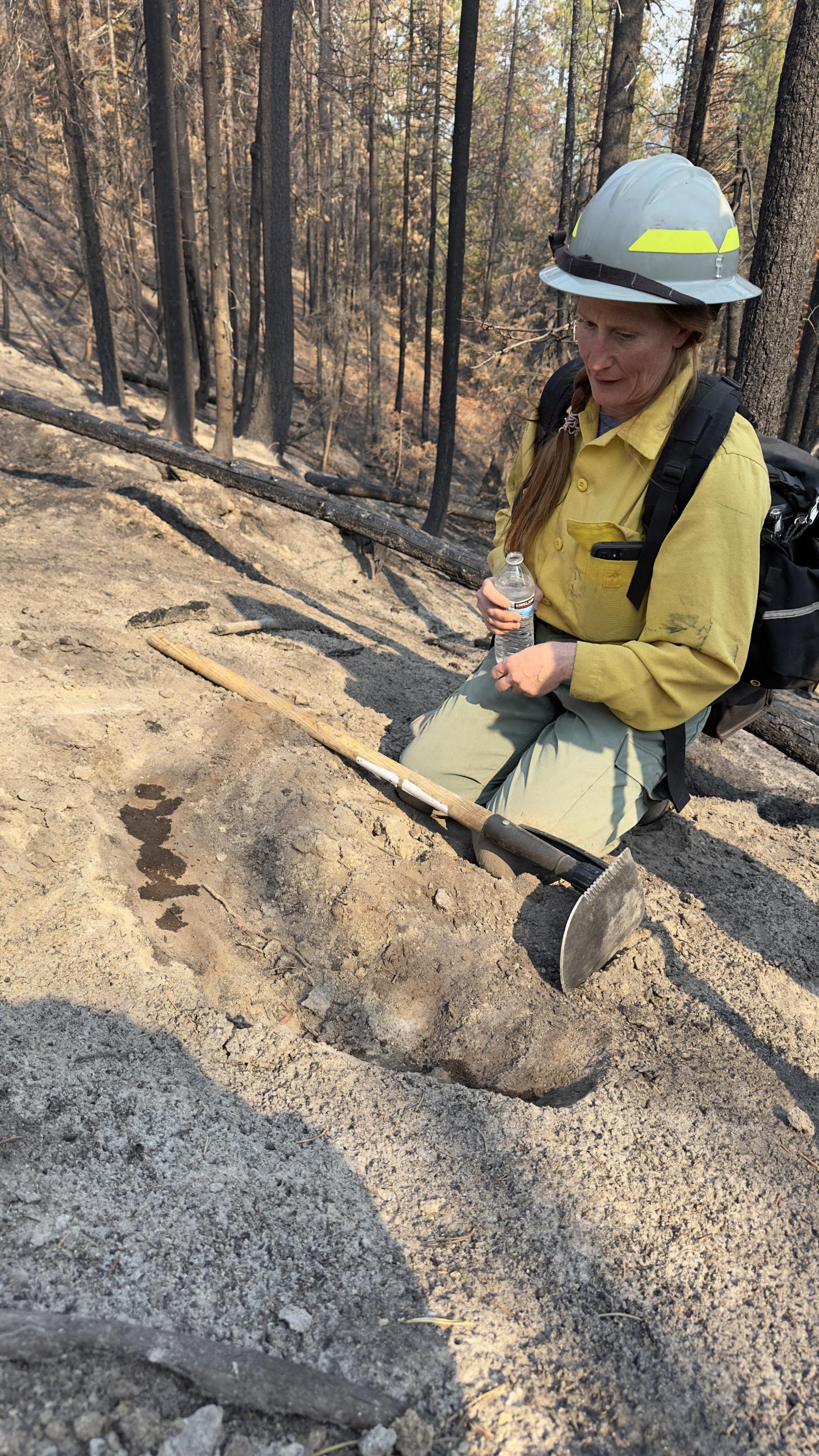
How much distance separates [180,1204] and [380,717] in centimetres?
274

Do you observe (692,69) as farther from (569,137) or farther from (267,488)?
(267,488)

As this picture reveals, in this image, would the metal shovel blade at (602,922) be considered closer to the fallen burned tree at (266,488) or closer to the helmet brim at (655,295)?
the helmet brim at (655,295)

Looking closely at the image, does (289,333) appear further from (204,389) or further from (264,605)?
(264,605)

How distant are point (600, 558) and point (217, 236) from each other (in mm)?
10121

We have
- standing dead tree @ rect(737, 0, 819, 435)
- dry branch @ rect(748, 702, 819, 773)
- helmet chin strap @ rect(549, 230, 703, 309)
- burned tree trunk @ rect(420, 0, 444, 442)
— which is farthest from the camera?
burned tree trunk @ rect(420, 0, 444, 442)

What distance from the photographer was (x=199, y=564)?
6.18 m

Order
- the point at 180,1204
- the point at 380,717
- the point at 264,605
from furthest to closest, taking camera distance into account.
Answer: the point at 264,605, the point at 380,717, the point at 180,1204

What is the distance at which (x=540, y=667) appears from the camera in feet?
9.48

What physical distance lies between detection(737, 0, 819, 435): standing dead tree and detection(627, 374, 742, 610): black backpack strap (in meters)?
2.88

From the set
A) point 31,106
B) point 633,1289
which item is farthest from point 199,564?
point 31,106

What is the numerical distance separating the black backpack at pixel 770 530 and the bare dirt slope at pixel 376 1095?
0.98m

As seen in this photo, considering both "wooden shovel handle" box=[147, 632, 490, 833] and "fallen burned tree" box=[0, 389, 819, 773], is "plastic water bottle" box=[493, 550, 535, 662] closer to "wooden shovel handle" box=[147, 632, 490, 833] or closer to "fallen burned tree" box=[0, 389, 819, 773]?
"wooden shovel handle" box=[147, 632, 490, 833]

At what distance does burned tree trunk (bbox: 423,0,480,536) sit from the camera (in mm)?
9805

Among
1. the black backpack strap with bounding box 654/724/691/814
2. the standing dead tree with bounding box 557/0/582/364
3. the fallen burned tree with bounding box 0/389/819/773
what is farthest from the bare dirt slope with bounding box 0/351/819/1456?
the standing dead tree with bounding box 557/0/582/364
